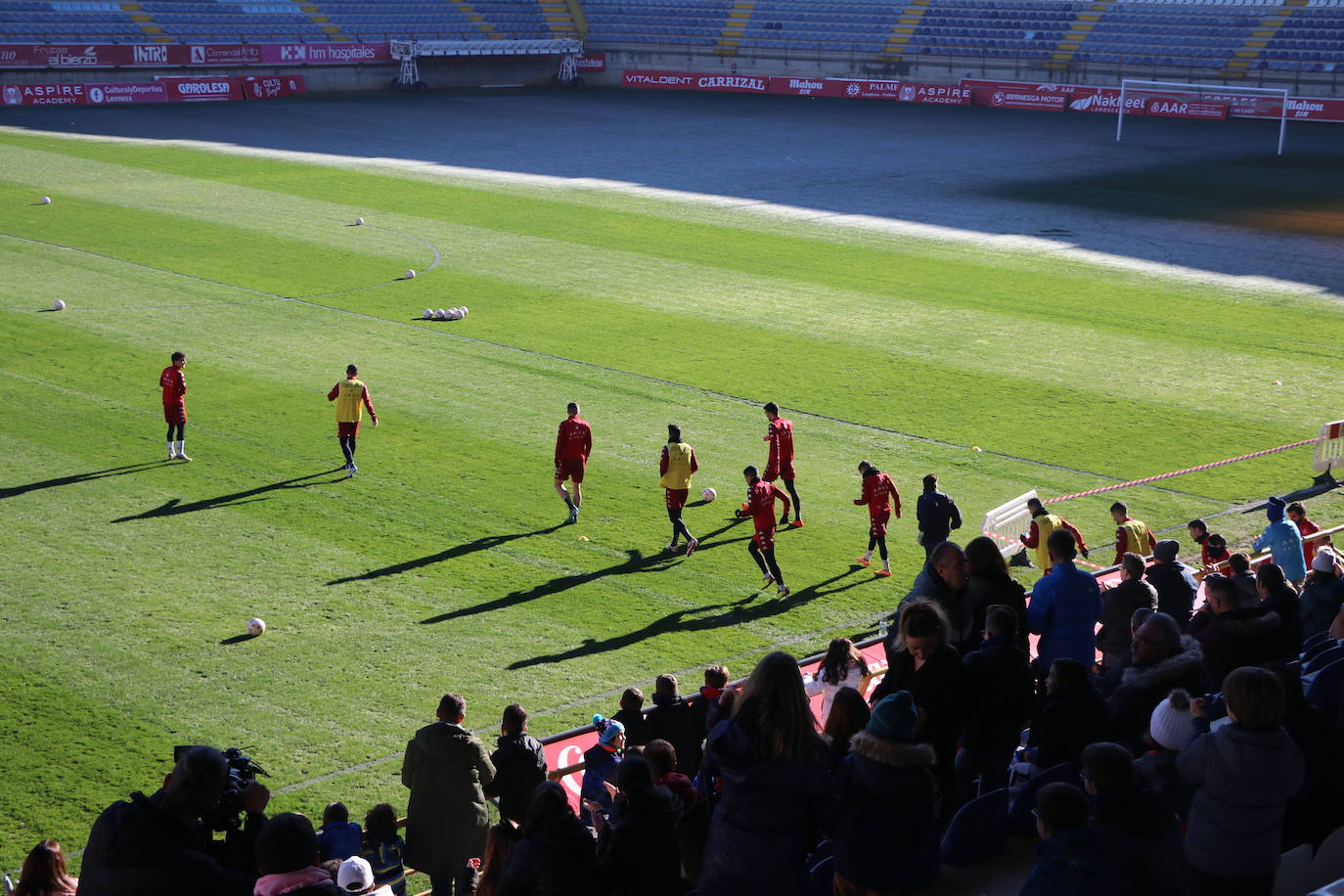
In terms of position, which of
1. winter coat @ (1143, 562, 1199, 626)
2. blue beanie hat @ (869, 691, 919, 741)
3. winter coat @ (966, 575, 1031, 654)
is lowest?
winter coat @ (1143, 562, 1199, 626)

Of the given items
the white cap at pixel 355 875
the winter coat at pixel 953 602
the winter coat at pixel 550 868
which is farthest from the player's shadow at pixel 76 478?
the winter coat at pixel 550 868

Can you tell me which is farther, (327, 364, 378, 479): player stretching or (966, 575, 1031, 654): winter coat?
(327, 364, 378, 479): player stretching

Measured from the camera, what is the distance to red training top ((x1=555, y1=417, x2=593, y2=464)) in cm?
1694

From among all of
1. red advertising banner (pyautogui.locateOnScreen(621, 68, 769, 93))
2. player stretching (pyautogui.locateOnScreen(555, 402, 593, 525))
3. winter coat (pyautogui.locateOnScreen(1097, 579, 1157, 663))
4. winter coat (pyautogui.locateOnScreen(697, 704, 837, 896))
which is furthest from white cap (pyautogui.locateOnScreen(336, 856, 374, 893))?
red advertising banner (pyautogui.locateOnScreen(621, 68, 769, 93))

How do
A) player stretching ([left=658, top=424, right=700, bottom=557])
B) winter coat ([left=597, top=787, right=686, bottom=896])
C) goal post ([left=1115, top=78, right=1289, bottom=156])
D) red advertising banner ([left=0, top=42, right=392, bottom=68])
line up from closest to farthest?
1. winter coat ([left=597, top=787, right=686, bottom=896])
2. player stretching ([left=658, top=424, right=700, bottom=557])
3. goal post ([left=1115, top=78, right=1289, bottom=156])
4. red advertising banner ([left=0, top=42, right=392, bottom=68])

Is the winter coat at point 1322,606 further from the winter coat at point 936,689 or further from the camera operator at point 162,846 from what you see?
the camera operator at point 162,846

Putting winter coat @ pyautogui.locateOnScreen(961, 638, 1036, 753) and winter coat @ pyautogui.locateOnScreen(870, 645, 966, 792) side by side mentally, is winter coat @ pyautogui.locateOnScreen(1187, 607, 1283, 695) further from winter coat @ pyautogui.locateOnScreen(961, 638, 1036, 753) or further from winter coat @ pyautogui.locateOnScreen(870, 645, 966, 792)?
winter coat @ pyautogui.locateOnScreen(870, 645, 966, 792)

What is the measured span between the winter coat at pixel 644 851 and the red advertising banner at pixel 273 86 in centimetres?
5761

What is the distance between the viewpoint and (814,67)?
66.2 m

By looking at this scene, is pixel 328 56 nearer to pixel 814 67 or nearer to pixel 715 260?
pixel 814 67

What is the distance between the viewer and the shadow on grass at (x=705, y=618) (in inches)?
545

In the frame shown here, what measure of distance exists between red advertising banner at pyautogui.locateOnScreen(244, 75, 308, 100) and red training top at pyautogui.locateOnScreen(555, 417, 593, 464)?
4702 centimetres

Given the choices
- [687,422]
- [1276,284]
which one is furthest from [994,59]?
[687,422]

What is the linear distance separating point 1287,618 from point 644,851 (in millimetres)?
5168
